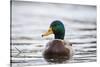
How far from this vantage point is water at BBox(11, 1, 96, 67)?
2.07m

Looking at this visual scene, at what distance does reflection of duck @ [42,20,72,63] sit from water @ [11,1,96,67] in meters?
0.04

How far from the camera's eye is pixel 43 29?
7.09 ft

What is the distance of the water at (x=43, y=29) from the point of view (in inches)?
81.7

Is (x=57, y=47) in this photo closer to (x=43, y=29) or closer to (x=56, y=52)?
(x=56, y=52)

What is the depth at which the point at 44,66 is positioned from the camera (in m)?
2.16

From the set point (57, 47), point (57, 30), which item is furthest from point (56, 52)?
point (57, 30)

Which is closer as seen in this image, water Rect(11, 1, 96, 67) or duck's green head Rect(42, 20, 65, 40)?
water Rect(11, 1, 96, 67)

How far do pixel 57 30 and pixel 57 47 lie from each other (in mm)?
177

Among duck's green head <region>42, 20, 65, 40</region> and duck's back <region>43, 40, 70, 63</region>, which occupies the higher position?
duck's green head <region>42, 20, 65, 40</region>

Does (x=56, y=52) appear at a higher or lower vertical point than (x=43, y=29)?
lower

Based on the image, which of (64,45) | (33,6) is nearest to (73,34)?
(64,45)

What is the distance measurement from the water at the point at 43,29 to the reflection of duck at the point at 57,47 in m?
0.04

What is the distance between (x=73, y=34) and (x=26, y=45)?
1.69ft

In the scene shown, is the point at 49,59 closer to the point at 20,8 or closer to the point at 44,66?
the point at 44,66
